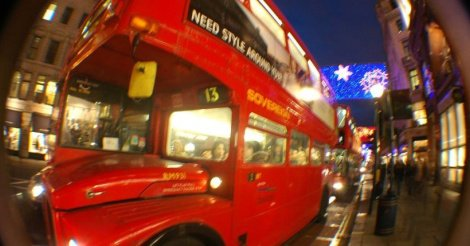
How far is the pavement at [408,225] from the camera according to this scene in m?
1.54

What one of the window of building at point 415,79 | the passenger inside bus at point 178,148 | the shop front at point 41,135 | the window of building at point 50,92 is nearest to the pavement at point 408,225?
the window of building at point 415,79

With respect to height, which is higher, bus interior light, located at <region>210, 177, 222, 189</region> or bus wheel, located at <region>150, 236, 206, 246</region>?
bus interior light, located at <region>210, 177, 222, 189</region>

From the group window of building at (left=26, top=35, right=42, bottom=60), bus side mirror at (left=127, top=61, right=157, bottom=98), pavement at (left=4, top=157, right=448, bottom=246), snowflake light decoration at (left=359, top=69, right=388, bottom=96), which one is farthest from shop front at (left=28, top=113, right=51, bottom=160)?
snowflake light decoration at (left=359, top=69, right=388, bottom=96)

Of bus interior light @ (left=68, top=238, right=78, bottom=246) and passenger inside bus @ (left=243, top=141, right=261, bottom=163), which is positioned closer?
bus interior light @ (left=68, top=238, right=78, bottom=246)

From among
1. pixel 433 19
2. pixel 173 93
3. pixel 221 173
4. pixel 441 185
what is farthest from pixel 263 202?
pixel 433 19

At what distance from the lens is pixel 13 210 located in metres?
1.42

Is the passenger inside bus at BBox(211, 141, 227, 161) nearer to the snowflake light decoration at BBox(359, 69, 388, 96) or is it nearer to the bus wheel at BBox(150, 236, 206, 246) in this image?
the bus wheel at BBox(150, 236, 206, 246)

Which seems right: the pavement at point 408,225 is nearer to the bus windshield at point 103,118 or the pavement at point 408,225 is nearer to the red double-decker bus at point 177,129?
the red double-decker bus at point 177,129

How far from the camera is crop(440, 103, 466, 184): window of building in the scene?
1.10 m

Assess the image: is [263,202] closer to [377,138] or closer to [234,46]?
[234,46]

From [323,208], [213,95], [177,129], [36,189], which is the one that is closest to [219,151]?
[213,95]

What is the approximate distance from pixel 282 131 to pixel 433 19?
3792mm

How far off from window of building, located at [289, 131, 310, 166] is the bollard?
1878mm

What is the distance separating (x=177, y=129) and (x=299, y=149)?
9.16ft
